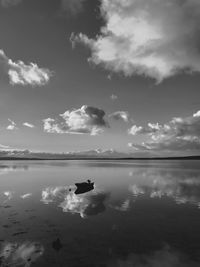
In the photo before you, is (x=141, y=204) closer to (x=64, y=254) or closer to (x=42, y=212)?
(x=42, y=212)

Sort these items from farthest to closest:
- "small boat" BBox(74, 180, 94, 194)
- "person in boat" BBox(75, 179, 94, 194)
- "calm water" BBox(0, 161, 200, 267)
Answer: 1. "person in boat" BBox(75, 179, 94, 194)
2. "small boat" BBox(74, 180, 94, 194)
3. "calm water" BBox(0, 161, 200, 267)

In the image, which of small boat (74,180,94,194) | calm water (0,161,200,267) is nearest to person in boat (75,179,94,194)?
small boat (74,180,94,194)

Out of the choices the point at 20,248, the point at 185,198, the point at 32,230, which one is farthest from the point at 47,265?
the point at 185,198

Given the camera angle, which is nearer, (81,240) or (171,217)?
(81,240)

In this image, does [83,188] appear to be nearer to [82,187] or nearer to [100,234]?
[82,187]

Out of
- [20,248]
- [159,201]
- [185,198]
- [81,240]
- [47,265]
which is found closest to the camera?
[47,265]

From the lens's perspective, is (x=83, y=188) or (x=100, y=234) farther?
(x=83, y=188)

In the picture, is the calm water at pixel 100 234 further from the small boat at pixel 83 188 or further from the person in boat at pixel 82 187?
the person in boat at pixel 82 187

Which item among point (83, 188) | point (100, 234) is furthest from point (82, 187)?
point (100, 234)

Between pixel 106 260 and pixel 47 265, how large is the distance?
3.76m

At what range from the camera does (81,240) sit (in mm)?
18203

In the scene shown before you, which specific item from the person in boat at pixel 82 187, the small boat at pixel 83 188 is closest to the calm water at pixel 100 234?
the small boat at pixel 83 188

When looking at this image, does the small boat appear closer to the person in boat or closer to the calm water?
the person in boat

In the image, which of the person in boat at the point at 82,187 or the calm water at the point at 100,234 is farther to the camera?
the person in boat at the point at 82,187
